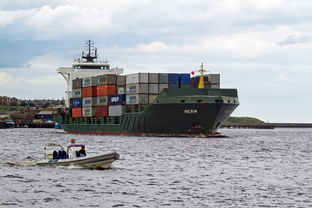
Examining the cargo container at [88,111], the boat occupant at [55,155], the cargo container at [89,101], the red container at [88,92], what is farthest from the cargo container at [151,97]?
the boat occupant at [55,155]

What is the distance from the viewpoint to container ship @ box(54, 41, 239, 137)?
84250mm

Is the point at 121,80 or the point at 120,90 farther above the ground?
the point at 121,80

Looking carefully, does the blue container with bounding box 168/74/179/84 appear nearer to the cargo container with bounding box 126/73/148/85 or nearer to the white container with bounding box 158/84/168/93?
the white container with bounding box 158/84/168/93

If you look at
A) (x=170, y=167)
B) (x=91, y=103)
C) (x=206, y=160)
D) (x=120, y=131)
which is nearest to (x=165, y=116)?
(x=120, y=131)

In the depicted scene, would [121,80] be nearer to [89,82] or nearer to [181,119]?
[89,82]

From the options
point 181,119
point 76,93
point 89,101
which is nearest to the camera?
point 181,119

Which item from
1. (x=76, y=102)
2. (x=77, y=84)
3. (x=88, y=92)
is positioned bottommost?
(x=76, y=102)

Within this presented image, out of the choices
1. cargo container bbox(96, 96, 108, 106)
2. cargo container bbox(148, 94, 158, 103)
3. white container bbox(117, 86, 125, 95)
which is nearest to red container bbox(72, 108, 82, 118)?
cargo container bbox(96, 96, 108, 106)

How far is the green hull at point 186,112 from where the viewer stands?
83688 mm

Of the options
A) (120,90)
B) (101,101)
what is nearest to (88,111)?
(101,101)

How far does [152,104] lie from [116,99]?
45.3 ft

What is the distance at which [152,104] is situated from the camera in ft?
283

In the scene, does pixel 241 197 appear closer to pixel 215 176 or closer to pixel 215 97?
pixel 215 176

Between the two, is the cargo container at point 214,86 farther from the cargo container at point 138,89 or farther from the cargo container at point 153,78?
the cargo container at point 138,89
